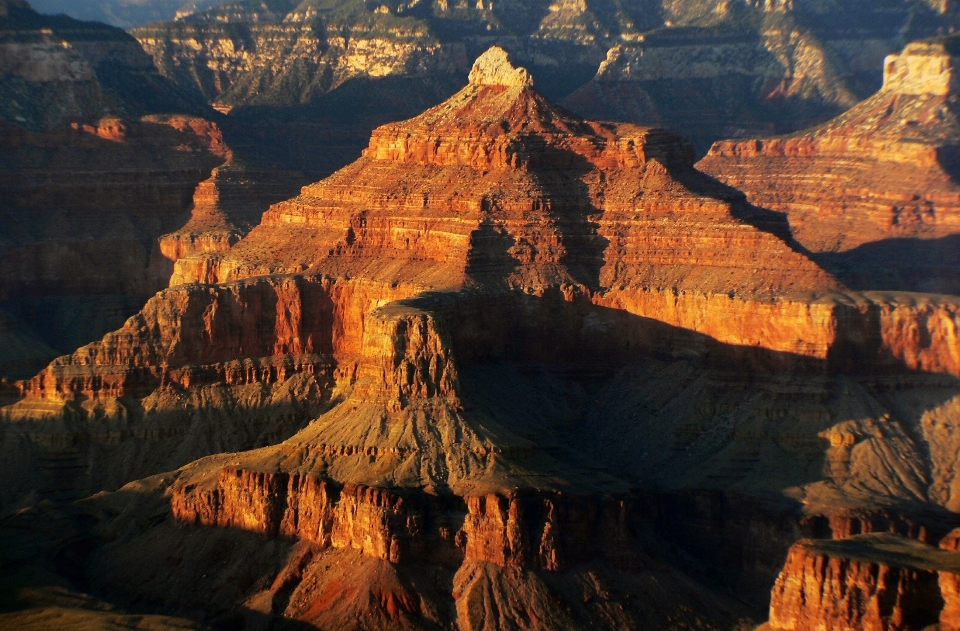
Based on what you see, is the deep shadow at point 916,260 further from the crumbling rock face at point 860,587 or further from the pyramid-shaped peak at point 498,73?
the crumbling rock face at point 860,587

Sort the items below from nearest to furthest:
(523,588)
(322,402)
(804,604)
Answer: (804,604), (523,588), (322,402)

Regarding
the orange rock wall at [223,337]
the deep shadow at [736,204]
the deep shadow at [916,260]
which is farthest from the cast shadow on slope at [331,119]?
the orange rock wall at [223,337]

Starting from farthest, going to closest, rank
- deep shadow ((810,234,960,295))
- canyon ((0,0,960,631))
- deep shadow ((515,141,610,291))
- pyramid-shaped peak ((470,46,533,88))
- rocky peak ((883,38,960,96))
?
rocky peak ((883,38,960,96))
deep shadow ((810,234,960,295))
pyramid-shaped peak ((470,46,533,88))
deep shadow ((515,141,610,291))
canyon ((0,0,960,631))

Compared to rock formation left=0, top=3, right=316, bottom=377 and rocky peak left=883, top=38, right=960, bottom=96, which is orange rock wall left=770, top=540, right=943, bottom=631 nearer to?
rock formation left=0, top=3, right=316, bottom=377

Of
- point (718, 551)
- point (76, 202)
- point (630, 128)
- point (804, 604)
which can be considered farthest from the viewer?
point (76, 202)

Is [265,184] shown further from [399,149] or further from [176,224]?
[399,149]

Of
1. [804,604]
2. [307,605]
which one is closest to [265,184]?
[307,605]

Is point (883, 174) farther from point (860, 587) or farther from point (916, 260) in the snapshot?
point (860, 587)

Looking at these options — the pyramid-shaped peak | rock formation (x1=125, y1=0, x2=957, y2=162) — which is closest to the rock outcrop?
rock formation (x1=125, y1=0, x2=957, y2=162)
